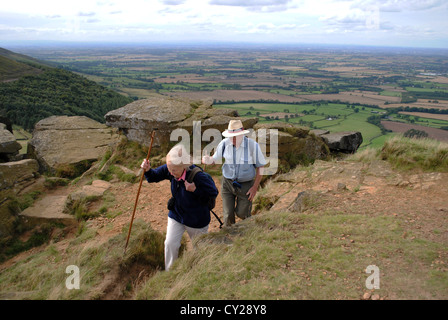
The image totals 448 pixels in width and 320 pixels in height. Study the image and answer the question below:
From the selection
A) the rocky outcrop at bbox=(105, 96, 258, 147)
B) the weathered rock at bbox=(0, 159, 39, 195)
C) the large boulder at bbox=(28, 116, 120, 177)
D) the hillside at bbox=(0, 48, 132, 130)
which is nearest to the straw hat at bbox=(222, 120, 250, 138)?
the rocky outcrop at bbox=(105, 96, 258, 147)

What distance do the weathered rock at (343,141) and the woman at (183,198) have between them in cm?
1018

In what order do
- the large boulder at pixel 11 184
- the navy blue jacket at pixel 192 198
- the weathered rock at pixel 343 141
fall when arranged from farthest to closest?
1. the weathered rock at pixel 343 141
2. the large boulder at pixel 11 184
3. the navy blue jacket at pixel 192 198

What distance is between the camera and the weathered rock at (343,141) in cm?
1388

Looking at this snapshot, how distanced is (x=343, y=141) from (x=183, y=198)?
35.8ft

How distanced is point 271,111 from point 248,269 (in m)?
47.1

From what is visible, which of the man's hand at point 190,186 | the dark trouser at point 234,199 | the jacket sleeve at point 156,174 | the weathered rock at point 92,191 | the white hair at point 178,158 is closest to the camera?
the white hair at point 178,158

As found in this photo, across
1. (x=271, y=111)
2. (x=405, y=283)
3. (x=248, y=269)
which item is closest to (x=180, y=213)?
(x=248, y=269)

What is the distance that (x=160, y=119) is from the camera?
39.8ft

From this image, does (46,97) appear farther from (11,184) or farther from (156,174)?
(156,174)

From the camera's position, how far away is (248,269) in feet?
14.8

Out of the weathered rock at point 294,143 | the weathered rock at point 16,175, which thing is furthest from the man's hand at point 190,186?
the weathered rock at point 294,143

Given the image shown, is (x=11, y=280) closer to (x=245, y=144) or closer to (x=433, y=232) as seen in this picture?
(x=245, y=144)

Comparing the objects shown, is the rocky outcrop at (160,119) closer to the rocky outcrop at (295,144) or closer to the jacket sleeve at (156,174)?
the rocky outcrop at (295,144)

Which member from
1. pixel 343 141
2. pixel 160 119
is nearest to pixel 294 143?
pixel 343 141
